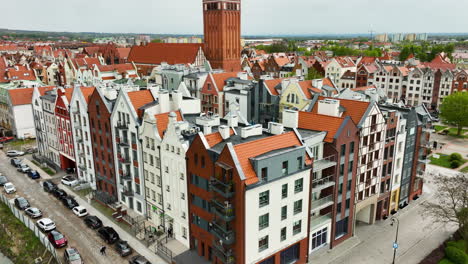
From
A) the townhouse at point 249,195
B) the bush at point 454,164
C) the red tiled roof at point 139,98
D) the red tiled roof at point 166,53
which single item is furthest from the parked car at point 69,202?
the bush at point 454,164

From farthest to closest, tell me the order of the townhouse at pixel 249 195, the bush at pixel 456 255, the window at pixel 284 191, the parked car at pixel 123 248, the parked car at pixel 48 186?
1. the parked car at pixel 48 186
2. the parked car at pixel 123 248
3. the bush at pixel 456 255
4. the window at pixel 284 191
5. the townhouse at pixel 249 195

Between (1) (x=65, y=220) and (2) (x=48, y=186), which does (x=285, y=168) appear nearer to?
(1) (x=65, y=220)

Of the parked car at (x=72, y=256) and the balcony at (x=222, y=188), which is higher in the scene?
the balcony at (x=222, y=188)

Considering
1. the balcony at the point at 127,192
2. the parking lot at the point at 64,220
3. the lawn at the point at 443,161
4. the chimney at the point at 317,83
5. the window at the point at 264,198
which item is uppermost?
the chimney at the point at 317,83

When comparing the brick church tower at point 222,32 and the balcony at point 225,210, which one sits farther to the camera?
the brick church tower at point 222,32

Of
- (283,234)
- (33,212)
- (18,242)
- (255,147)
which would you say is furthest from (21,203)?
(283,234)

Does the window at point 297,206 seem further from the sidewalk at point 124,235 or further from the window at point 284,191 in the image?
the sidewalk at point 124,235

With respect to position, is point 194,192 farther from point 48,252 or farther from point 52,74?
point 52,74
